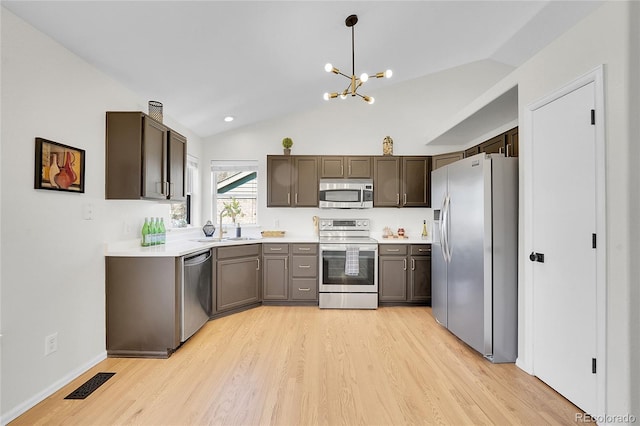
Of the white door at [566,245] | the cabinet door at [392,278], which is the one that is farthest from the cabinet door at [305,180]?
the white door at [566,245]

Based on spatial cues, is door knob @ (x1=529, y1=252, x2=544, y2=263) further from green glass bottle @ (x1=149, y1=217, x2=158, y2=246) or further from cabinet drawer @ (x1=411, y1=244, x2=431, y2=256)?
green glass bottle @ (x1=149, y1=217, x2=158, y2=246)

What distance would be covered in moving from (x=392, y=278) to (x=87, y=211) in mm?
3411

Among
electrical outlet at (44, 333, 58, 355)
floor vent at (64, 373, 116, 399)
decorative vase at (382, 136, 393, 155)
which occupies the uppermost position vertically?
decorative vase at (382, 136, 393, 155)

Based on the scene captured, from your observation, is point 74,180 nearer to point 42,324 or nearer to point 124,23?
point 42,324

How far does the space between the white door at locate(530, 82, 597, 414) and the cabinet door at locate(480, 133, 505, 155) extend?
3.34 feet

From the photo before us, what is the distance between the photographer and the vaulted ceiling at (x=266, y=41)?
1.98m

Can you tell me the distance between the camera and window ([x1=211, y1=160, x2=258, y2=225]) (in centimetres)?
469

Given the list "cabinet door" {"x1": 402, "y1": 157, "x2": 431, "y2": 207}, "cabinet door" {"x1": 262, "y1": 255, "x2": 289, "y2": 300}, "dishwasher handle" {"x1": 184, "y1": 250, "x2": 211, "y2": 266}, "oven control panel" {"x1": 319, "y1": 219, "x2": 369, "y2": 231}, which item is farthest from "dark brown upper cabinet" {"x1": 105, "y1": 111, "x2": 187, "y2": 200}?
"cabinet door" {"x1": 402, "y1": 157, "x2": 431, "y2": 207}

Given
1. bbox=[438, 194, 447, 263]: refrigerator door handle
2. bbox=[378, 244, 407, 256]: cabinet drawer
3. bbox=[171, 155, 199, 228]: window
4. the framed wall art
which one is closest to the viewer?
the framed wall art

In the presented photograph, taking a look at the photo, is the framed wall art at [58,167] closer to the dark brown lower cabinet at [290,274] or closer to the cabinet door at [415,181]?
the dark brown lower cabinet at [290,274]

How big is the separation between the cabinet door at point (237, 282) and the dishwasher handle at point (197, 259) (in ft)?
0.79

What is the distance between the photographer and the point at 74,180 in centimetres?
214

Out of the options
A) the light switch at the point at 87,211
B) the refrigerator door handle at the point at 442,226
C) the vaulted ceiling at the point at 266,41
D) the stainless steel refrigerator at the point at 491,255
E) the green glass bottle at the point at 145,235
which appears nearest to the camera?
the vaulted ceiling at the point at 266,41

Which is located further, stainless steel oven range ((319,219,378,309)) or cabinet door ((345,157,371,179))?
cabinet door ((345,157,371,179))
